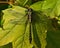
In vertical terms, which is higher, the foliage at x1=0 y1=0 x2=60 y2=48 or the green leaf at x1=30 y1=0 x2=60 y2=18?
the green leaf at x1=30 y1=0 x2=60 y2=18

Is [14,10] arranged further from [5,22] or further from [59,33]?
[59,33]

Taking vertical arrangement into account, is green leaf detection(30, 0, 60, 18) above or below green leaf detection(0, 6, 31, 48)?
above

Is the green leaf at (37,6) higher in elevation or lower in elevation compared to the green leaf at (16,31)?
higher

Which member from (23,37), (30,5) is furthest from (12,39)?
(30,5)

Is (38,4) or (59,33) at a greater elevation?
(38,4)
